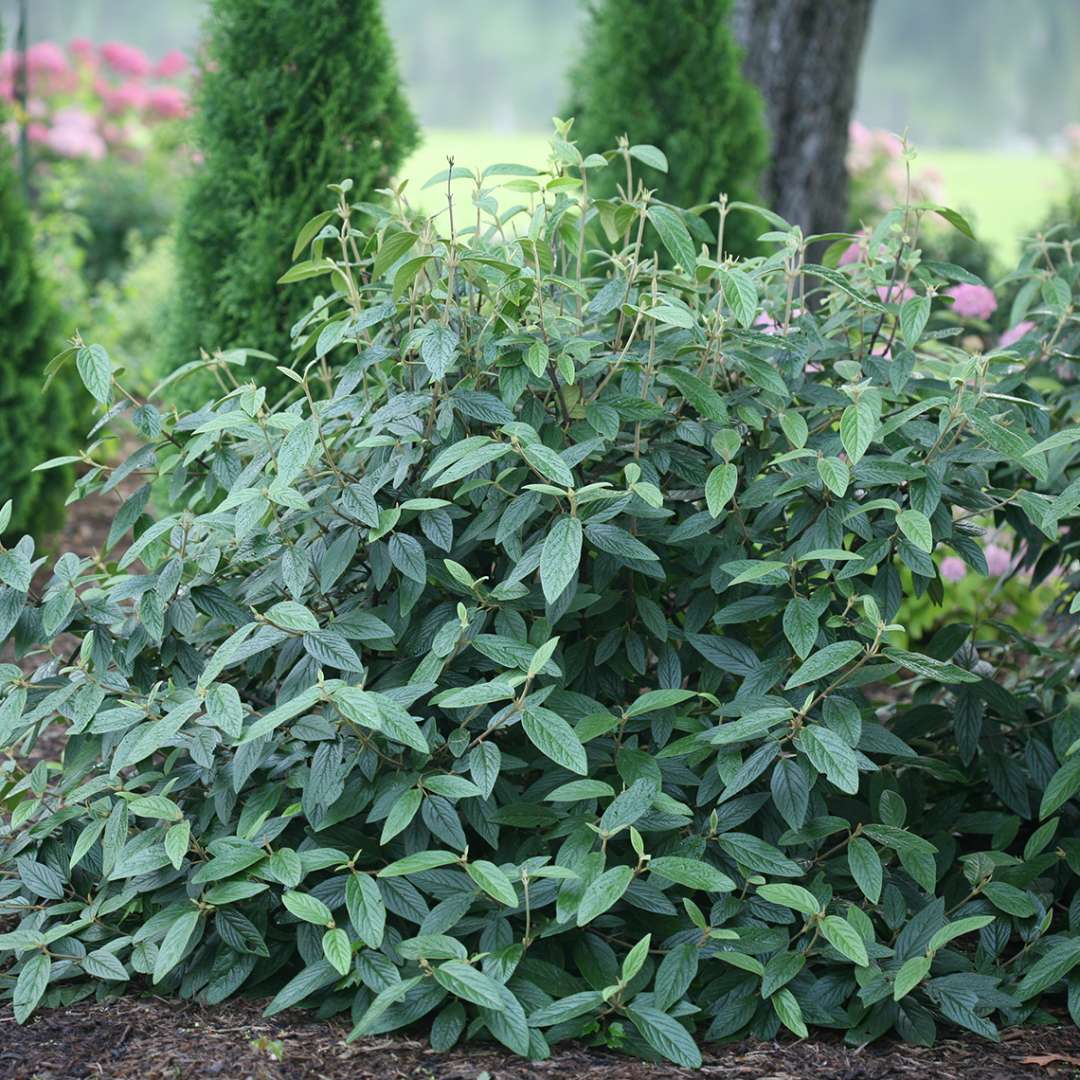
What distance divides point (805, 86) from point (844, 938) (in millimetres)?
4664

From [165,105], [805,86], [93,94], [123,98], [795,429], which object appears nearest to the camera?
[795,429]

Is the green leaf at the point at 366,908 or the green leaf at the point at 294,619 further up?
the green leaf at the point at 294,619

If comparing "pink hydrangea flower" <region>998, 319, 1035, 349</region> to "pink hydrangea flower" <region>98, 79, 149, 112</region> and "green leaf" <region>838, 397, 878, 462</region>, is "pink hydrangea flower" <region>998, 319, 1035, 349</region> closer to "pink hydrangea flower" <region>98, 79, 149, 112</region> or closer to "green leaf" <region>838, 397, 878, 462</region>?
"green leaf" <region>838, 397, 878, 462</region>

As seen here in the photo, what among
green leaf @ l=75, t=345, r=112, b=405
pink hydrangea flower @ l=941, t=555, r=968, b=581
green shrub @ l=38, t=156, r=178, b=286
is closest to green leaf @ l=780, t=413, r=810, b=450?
green leaf @ l=75, t=345, r=112, b=405

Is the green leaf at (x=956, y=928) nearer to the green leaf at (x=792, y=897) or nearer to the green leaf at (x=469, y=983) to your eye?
the green leaf at (x=792, y=897)

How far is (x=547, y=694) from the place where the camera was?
1.88 m

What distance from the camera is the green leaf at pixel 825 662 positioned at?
1.83 m

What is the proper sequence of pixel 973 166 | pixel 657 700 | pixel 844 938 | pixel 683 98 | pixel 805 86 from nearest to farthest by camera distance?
pixel 844 938, pixel 657 700, pixel 683 98, pixel 805 86, pixel 973 166

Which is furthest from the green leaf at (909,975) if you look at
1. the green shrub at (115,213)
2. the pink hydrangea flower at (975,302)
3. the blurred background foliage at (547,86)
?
the blurred background foliage at (547,86)

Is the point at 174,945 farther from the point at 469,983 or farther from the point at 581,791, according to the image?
the point at 581,791

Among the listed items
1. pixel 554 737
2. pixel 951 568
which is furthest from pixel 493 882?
pixel 951 568

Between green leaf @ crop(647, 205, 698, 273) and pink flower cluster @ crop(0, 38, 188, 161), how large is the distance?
9076 mm

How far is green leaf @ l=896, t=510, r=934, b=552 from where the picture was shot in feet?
6.17

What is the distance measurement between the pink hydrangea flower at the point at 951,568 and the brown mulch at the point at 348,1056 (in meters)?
2.01
